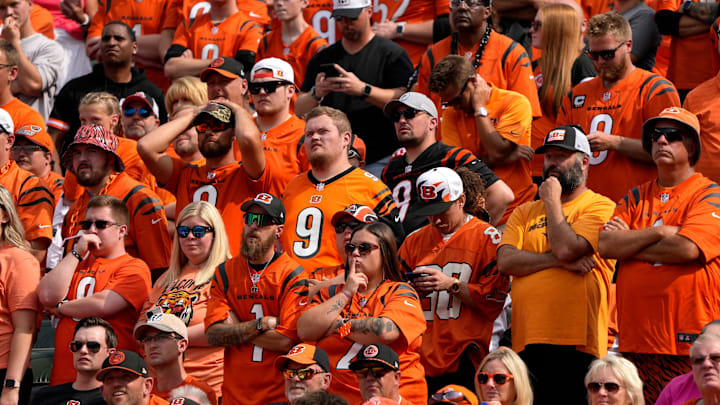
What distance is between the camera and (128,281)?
8992mm

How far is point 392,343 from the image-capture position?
7.57 meters

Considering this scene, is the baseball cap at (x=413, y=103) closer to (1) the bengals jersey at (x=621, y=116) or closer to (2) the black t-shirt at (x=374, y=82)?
(1) the bengals jersey at (x=621, y=116)

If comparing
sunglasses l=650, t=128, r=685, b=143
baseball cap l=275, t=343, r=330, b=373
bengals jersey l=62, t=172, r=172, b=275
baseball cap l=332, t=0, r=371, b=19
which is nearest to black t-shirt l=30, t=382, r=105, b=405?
bengals jersey l=62, t=172, r=172, b=275

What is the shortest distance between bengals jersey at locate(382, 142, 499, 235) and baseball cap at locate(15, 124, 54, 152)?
3489mm

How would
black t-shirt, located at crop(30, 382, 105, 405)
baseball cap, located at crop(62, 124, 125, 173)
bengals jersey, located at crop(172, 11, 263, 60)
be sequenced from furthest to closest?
1. bengals jersey, located at crop(172, 11, 263, 60)
2. baseball cap, located at crop(62, 124, 125, 173)
3. black t-shirt, located at crop(30, 382, 105, 405)

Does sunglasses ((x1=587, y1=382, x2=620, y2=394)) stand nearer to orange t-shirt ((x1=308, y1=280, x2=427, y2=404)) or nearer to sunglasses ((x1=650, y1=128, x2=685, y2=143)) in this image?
orange t-shirt ((x1=308, y1=280, x2=427, y2=404))

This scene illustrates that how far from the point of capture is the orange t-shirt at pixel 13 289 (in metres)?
9.07

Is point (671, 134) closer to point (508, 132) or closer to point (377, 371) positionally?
point (508, 132)

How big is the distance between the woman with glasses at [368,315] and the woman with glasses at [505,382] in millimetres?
404

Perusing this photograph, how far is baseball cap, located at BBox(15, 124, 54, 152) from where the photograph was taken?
11109mm

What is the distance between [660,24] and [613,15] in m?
1.83

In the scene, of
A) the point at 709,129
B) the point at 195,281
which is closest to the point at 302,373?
the point at 195,281

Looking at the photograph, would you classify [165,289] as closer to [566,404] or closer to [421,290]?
[421,290]

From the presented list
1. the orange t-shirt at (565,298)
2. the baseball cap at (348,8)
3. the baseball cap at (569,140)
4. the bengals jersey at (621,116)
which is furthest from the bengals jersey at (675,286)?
the baseball cap at (348,8)
